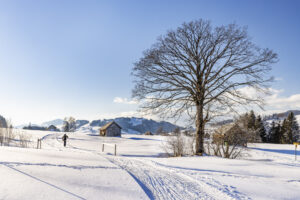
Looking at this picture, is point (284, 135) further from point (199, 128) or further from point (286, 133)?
point (199, 128)

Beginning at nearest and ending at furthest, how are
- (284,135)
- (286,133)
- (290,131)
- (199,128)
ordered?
(199,128) → (290,131) → (286,133) → (284,135)

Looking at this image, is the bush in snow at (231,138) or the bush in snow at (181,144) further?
the bush in snow at (181,144)

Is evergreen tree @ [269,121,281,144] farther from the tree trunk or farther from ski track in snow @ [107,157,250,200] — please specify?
ski track in snow @ [107,157,250,200]

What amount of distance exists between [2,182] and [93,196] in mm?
1835

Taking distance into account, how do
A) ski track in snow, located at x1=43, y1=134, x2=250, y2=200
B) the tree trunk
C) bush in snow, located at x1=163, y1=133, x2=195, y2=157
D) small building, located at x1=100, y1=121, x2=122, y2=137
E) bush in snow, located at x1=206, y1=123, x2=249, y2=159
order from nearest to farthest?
ski track in snow, located at x1=43, y1=134, x2=250, y2=200 → the tree trunk → bush in snow, located at x1=206, y1=123, x2=249, y2=159 → bush in snow, located at x1=163, y1=133, x2=195, y2=157 → small building, located at x1=100, y1=121, x2=122, y2=137

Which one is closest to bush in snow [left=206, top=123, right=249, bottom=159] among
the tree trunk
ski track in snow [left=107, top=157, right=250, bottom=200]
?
the tree trunk

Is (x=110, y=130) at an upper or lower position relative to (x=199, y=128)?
lower

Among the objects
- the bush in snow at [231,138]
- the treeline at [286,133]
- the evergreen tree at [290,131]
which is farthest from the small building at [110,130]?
the evergreen tree at [290,131]

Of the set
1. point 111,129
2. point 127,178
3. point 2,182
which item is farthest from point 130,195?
point 111,129

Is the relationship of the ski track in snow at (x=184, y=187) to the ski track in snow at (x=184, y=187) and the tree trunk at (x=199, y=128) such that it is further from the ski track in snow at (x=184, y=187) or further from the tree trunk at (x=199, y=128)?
the tree trunk at (x=199, y=128)

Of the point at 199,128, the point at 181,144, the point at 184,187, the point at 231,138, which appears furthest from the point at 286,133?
the point at 184,187

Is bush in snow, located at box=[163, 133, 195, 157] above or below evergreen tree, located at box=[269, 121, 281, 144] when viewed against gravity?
above

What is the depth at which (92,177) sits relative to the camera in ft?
14.6

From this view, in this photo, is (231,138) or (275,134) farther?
(275,134)
